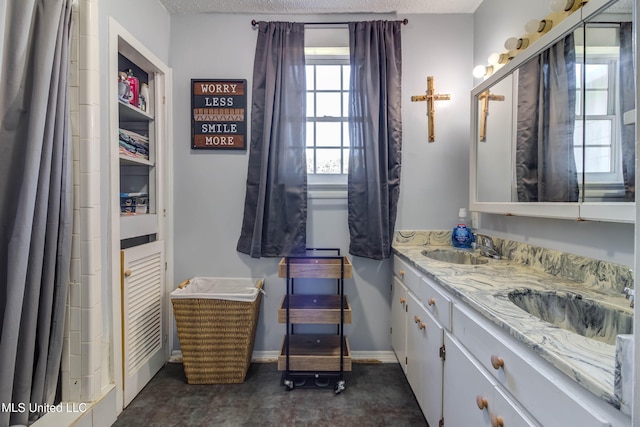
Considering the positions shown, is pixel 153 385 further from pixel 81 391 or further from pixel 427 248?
pixel 427 248

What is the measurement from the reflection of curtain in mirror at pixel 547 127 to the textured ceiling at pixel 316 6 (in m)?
1.01

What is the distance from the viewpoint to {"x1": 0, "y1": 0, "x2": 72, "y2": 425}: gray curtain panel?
46.2 inches

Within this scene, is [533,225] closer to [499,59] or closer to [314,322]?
[499,59]

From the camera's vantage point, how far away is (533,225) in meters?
1.65

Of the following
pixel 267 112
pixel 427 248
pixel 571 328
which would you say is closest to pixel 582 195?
pixel 571 328

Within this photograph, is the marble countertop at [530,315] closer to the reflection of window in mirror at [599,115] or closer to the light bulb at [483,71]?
the reflection of window in mirror at [599,115]

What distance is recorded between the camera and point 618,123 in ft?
3.49

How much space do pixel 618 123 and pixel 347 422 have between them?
186 cm

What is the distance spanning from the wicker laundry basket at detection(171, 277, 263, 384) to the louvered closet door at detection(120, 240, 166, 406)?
0.73ft

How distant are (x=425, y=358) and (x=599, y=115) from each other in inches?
52.6

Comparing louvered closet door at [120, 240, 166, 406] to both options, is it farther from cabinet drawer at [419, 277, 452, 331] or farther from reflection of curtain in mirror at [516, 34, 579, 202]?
reflection of curtain in mirror at [516, 34, 579, 202]

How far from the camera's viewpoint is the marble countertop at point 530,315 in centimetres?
64

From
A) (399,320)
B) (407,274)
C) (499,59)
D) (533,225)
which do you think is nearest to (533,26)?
(499,59)

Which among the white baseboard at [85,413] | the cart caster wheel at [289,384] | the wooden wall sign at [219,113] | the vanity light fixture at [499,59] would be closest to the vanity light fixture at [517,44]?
the vanity light fixture at [499,59]
